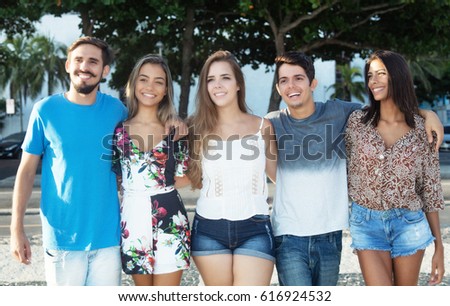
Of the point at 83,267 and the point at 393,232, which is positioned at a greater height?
the point at 393,232

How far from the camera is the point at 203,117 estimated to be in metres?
3.72

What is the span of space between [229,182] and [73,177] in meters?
0.95

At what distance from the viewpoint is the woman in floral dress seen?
347cm

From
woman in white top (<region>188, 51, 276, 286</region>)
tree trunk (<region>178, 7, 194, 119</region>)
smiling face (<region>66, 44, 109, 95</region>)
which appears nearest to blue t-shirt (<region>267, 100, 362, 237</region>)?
woman in white top (<region>188, 51, 276, 286</region>)

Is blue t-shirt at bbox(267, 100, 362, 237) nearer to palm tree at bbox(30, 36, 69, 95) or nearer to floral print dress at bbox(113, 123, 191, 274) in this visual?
floral print dress at bbox(113, 123, 191, 274)

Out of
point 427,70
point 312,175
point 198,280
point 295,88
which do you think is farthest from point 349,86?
point 312,175

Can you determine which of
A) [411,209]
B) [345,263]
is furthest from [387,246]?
[345,263]

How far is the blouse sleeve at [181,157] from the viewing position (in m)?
3.65

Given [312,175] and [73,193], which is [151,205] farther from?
[312,175]

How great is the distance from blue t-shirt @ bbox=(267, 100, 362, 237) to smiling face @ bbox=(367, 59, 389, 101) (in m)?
0.28

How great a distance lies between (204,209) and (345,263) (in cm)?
308

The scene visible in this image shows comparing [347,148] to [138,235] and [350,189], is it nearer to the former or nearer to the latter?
[350,189]

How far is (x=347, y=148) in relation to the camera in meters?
3.69
